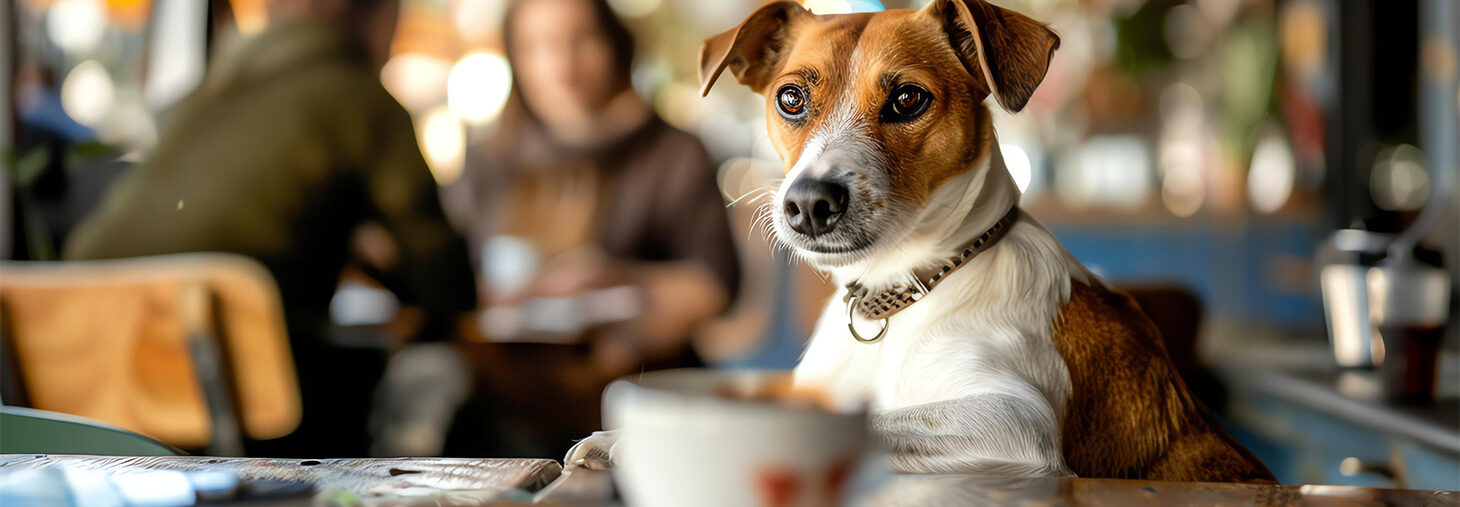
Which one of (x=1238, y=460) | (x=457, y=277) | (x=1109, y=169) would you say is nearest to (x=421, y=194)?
(x=457, y=277)

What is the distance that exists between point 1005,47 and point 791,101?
0.13 meters

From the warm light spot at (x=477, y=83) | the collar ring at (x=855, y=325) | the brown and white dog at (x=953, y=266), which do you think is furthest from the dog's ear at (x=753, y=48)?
the warm light spot at (x=477, y=83)

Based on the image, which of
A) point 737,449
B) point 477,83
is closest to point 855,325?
point 737,449

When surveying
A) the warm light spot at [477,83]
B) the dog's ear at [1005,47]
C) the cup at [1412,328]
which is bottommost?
the cup at [1412,328]

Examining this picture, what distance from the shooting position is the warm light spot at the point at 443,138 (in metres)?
3.55

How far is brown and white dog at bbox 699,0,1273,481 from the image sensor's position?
49 cm

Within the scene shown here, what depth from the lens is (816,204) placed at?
0.51 metres

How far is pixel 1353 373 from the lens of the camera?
127 cm

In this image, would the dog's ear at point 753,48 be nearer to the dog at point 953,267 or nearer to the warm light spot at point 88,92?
the dog at point 953,267

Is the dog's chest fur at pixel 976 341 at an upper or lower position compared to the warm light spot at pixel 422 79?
lower

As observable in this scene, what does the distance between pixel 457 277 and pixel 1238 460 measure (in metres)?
1.72

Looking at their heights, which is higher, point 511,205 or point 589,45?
point 589,45

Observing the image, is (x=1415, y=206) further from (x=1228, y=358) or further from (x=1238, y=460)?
(x=1238, y=460)

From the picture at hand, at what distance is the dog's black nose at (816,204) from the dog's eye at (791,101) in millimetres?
68
